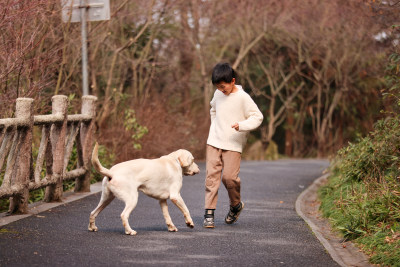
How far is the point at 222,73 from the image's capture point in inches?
333

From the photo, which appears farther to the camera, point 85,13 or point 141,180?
point 85,13

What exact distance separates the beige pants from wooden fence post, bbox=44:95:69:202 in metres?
2.66

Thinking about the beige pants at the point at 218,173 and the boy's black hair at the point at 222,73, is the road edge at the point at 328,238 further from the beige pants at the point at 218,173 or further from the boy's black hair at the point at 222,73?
the boy's black hair at the point at 222,73

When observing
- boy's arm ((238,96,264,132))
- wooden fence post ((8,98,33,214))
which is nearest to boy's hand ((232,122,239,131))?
boy's arm ((238,96,264,132))

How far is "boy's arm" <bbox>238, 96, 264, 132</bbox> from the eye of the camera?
27.8ft

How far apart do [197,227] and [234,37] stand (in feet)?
68.7

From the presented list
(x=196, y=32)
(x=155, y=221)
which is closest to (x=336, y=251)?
(x=155, y=221)

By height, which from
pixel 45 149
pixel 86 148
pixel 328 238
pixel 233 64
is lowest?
pixel 328 238

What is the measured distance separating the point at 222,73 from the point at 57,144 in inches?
127

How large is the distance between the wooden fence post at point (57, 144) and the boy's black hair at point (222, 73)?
2916 millimetres

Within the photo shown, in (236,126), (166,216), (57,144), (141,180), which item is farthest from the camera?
(57,144)

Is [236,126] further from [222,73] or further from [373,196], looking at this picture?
[373,196]

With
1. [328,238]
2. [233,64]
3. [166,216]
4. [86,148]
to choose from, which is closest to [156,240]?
[166,216]

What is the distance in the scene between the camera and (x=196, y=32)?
88.0 feet
